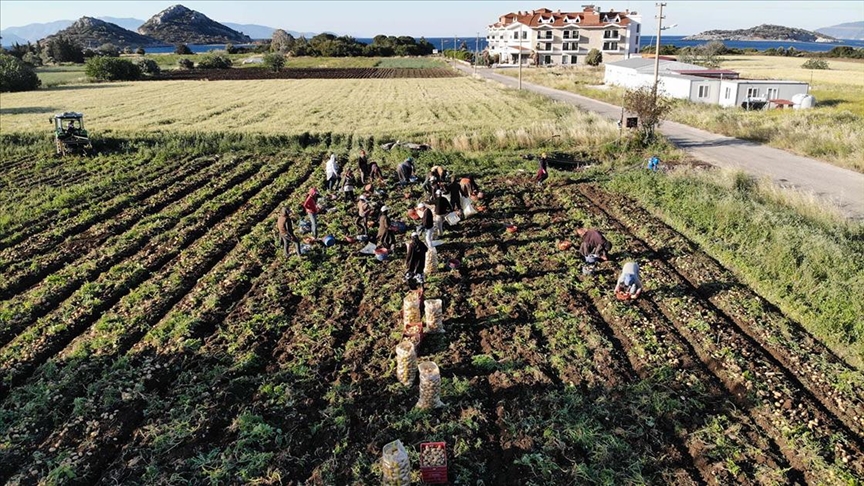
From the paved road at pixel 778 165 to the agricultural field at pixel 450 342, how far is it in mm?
2633

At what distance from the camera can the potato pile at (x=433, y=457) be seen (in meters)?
6.48

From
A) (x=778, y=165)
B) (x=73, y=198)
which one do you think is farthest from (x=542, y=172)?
(x=73, y=198)

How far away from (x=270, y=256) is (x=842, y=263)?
Result: 39.0 ft

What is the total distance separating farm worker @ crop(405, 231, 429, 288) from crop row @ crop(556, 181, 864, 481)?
13.7ft

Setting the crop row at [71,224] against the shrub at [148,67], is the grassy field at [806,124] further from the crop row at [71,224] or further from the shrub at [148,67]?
the shrub at [148,67]

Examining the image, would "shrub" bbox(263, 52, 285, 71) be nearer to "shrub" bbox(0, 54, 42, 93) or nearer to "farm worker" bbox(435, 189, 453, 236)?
"shrub" bbox(0, 54, 42, 93)

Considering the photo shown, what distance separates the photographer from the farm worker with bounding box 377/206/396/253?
1239cm

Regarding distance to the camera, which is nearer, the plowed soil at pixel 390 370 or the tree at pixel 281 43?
the plowed soil at pixel 390 370

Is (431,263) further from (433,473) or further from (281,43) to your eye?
(281,43)

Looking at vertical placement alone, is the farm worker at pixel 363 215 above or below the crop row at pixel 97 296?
above

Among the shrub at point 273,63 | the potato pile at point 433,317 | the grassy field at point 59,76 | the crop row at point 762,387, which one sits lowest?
the crop row at point 762,387

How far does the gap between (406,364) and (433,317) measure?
1.52 meters

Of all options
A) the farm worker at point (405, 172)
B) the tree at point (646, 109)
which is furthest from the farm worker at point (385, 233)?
the tree at point (646, 109)

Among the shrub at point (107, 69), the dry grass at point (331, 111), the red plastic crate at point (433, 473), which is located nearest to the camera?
the red plastic crate at point (433, 473)
